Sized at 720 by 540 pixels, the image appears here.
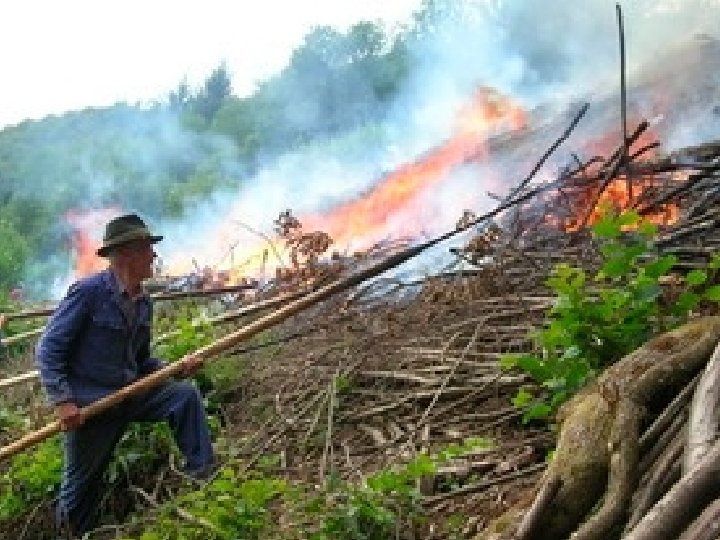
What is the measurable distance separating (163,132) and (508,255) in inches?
1010

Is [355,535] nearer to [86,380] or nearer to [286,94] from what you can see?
[86,380]

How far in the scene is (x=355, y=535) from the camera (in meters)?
3.36

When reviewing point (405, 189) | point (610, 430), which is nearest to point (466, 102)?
point (405, 189)

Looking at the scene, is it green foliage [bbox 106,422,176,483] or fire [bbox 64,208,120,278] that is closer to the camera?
green foliage [bbox 106,422,176,483]

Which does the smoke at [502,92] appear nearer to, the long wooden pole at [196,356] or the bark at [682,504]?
the long wooden pole at [196,356]

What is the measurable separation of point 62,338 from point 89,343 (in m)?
0.18

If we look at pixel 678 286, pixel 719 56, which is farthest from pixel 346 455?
pixel 719 56

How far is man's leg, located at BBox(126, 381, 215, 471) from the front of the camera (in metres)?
5.21

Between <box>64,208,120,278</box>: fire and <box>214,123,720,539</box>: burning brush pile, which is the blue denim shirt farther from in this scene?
<box>64,208,120,278</box>: fire

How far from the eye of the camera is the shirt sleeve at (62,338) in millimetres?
5078

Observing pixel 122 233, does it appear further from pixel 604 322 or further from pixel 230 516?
pixel 604 322

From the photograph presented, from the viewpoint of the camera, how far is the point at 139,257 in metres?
5.18

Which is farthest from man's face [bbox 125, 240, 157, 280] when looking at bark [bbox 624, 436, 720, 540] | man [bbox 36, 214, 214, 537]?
bark [bbox 624, 436, 720, 540]

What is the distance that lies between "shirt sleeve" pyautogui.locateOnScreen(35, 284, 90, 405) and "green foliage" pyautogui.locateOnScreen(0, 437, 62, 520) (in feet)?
3.10
